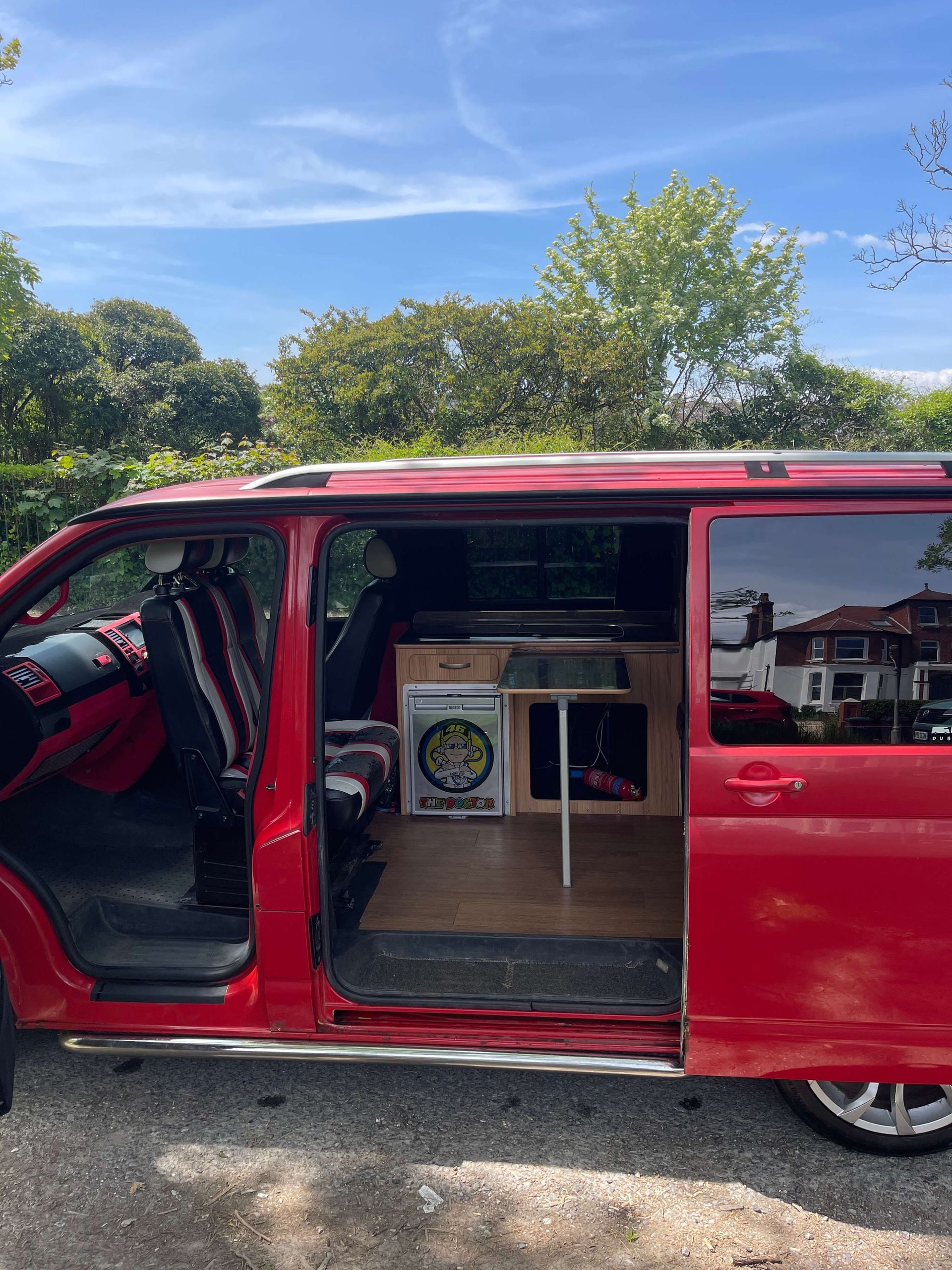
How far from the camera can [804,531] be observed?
2186 millimetres

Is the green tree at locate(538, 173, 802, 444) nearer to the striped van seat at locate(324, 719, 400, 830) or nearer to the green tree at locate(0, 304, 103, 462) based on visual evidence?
the green tree at locate(0, 304, 103, 462)

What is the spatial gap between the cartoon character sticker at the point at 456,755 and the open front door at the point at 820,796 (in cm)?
245

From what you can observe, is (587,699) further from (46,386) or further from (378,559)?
(46,386)

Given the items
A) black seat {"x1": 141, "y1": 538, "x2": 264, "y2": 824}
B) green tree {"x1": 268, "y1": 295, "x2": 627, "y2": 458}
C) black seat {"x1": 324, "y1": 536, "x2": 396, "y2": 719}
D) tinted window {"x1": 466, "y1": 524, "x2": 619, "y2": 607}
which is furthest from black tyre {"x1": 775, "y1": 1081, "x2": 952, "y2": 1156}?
green tree {"x1": 268, "y1": 295, "x2": 627, "y2": 458}

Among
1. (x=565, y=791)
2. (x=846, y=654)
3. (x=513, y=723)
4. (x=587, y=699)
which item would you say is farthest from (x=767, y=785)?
(x=513, y=723)

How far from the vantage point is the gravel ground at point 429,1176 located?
2133 millimetres

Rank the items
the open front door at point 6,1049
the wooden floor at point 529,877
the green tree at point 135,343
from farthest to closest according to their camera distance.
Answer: the green tree at point 135,343 → the wooden floor at point 529,877 → the open front door at point 6,1049

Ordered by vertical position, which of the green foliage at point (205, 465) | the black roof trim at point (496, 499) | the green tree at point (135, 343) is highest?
the green tree at point (135, 343)

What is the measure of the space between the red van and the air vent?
0.01m

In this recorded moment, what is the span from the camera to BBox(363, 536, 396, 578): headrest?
438cm

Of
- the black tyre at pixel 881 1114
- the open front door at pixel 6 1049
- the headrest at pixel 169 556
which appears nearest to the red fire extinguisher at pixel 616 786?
the black tyre at pixel 881 1114

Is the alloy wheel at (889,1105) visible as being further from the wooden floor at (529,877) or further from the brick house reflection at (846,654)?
the brick house reflection at (846,654)

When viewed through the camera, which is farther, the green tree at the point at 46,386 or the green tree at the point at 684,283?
the green tree at the point at 684,283

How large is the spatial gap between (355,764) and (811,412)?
32703 millimetres
